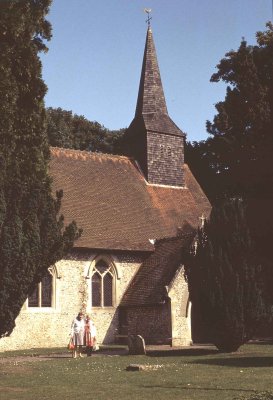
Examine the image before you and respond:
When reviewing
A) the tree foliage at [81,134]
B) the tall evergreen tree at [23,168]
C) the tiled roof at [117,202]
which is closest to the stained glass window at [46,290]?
the tiled roof at [117,202]

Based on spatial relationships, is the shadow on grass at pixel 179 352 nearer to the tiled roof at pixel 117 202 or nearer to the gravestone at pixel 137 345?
the gravestone at pixel 137 345

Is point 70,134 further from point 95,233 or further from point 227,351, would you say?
point 227,351

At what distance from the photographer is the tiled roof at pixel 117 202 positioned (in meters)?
26.1

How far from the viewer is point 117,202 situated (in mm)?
28359

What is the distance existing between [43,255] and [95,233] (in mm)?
12685

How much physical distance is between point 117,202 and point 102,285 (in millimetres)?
4701

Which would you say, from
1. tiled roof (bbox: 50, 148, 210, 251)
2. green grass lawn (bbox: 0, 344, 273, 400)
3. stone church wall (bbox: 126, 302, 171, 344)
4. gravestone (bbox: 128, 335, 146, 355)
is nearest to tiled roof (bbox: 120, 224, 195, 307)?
stone church wall (bbox: 126, 302, 171, 344)

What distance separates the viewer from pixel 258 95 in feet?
61.3

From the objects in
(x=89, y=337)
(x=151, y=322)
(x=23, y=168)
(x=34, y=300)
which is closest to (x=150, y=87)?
(x=151, y=322)

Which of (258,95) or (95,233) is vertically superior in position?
(258,95)

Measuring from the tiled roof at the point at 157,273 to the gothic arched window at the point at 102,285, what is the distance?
2.42 ft

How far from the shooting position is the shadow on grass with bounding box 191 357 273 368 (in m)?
14.5

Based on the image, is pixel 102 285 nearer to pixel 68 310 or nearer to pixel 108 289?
pixel 108 289

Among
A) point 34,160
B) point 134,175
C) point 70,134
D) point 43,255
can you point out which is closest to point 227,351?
point 43,255
